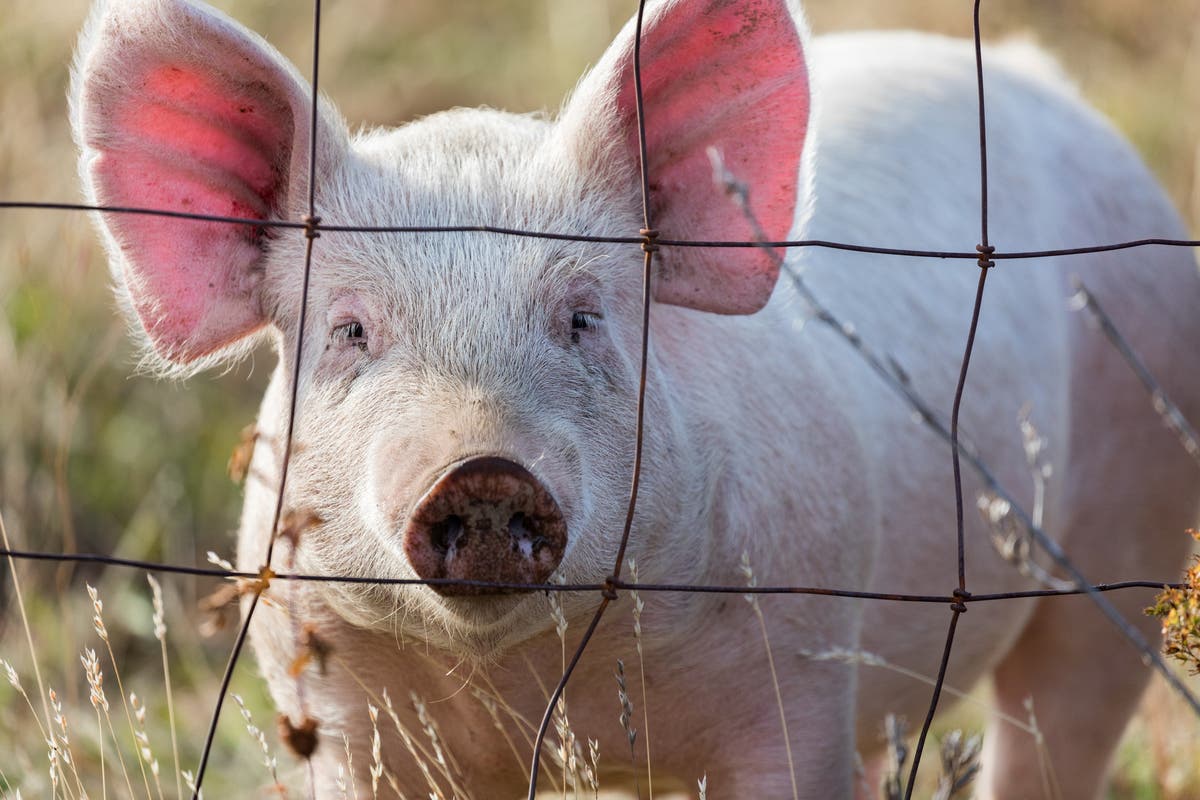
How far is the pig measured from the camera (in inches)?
80.1

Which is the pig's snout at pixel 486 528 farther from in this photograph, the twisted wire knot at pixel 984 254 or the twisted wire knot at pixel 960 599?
the twisted wire knot at pixel 984 254

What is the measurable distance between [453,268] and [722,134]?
1.76 ft

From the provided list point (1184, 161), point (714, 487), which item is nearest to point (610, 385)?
point (714, 487)

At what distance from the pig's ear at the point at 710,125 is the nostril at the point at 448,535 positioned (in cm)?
69

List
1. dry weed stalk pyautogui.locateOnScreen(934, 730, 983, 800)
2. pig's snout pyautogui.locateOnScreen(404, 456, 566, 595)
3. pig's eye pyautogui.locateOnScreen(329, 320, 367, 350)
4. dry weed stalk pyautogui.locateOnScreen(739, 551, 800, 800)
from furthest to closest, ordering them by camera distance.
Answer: dry weed stalk pyautogui.locateOnScreen(739, 551, 800, 800), pig's eye pyautogui.locateOnScreen(329, 320, 367, 350), dry weed stalk pyautogui.locateOnScreen(934, 730, 983, 800), pig's snout pyautogui.locateOnScreen(404, 456, 566, 595)

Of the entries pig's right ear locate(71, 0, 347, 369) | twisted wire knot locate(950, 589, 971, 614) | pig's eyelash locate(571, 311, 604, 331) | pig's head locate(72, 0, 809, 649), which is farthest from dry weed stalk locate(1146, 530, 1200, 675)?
pig's right ear locate(71, 0, 347, 369)

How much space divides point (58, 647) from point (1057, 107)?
3.03 m

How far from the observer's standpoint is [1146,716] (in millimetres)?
4066

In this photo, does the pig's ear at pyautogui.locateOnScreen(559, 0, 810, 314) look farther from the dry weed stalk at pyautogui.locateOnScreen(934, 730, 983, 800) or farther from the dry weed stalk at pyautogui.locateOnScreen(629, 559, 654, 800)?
the dry weed stalk at pyautogui.locateOnScreen(934, 730, 983, 800)

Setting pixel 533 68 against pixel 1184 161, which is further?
pixel 533 68

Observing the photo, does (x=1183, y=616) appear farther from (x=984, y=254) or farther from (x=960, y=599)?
(x=984, y=254)

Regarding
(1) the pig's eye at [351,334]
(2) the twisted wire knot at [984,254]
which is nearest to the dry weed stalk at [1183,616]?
(2) the twisted wire knot at [984,254]

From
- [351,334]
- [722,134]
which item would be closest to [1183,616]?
[722,134]

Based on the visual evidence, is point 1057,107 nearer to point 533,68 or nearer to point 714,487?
point 714,487
